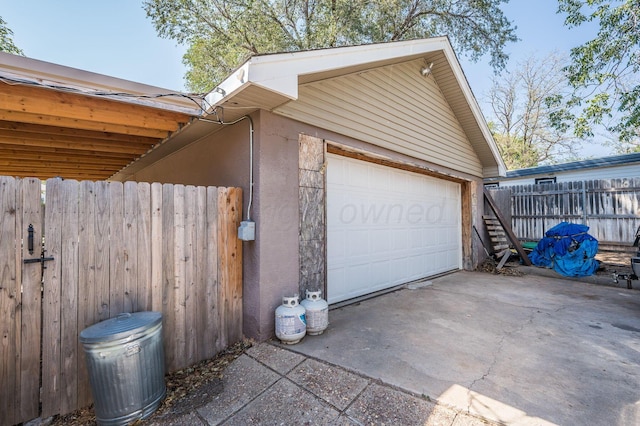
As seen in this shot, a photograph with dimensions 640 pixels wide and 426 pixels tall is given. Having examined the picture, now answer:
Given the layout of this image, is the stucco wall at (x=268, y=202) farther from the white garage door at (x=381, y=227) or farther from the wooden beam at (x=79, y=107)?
the white garage door at (x=381, y=227)

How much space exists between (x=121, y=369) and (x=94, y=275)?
82 centimetres

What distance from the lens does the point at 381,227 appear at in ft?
16.7

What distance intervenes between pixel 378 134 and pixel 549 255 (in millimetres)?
5354

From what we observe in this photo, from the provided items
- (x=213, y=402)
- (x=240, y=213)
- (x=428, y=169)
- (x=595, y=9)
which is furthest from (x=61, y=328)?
(x=595, y=9)

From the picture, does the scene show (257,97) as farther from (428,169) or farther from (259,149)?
(428,169)

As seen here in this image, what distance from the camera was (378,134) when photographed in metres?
4.56

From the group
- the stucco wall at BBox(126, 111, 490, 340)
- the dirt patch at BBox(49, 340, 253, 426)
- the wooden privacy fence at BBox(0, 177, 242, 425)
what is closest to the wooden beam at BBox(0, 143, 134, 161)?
the stucco wall at BBox(126, 111, 490, 340)

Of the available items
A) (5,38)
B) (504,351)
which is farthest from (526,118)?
(5,38)

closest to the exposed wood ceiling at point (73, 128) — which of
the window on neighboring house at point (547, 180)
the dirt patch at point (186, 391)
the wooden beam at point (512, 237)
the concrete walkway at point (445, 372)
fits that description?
the dirt patch at point (186, 391)

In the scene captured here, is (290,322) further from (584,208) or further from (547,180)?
(547,180)

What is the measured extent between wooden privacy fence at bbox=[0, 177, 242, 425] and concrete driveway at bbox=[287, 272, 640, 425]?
3.66 ft

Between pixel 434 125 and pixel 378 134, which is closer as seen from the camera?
pixel 378 134

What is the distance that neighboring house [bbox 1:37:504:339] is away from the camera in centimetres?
308

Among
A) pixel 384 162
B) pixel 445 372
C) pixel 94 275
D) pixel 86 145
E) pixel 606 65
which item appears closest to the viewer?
pixel 94 275
